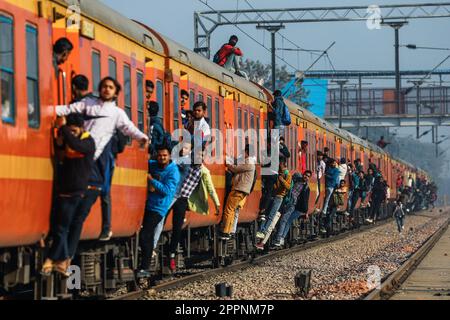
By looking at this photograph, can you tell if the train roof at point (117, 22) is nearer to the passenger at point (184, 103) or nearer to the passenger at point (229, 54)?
the passenger at point (184, 103)

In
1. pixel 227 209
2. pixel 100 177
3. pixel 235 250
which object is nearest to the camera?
pixel 100 177

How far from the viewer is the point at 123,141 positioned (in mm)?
11719

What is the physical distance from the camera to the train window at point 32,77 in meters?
10.2

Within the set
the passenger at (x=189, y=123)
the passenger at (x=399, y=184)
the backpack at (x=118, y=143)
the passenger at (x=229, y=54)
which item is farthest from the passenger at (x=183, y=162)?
the passenger at (x=399, y=184)

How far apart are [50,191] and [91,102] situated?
0.99 m

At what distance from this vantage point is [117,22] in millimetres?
13203

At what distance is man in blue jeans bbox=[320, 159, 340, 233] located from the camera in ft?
99.5

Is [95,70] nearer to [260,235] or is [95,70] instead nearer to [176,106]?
[176,106]

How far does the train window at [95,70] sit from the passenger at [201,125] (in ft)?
12.5

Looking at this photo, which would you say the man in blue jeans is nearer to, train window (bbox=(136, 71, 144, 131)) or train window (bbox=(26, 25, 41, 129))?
train window (bbox=(136, 71, 144, 131))

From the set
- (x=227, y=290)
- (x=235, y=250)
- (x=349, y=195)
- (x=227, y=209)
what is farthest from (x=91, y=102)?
(x=349, y=195)

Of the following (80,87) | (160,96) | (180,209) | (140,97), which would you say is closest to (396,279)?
(180,209)

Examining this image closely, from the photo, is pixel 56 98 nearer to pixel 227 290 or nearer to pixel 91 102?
pixel 91 102
